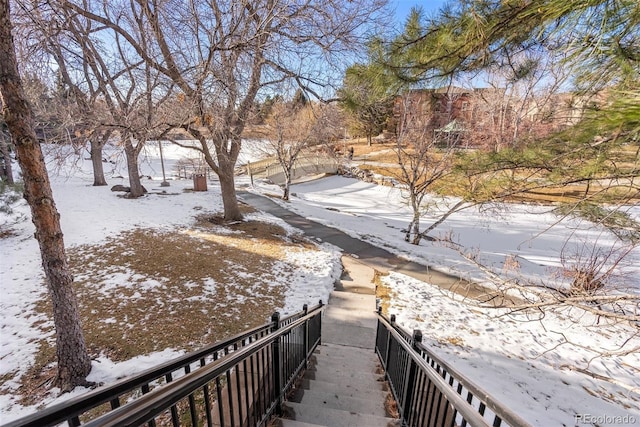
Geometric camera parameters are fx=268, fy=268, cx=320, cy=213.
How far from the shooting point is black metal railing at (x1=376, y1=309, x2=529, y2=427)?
3.56 feet

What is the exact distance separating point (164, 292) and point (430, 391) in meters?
5.04

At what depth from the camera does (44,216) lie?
2781mm

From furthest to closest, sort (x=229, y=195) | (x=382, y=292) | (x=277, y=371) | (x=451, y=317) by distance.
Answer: (x=229, y=195) → (x=382, y=292) → (x=451, y=317) → (x=277, y=371)

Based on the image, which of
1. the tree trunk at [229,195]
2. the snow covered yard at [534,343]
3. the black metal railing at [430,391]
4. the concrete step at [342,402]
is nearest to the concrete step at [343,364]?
the black metal railing at [430,391]

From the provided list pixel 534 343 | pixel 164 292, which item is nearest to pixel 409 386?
pixel 534 343

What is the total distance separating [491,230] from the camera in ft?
44.2

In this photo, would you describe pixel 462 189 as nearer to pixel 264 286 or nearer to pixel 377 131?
pixel 264 286

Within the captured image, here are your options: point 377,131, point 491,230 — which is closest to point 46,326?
point 491,230

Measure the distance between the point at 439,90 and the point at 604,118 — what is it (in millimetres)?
1964

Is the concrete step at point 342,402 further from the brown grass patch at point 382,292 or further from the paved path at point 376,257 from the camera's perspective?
the paved path at point 376,257

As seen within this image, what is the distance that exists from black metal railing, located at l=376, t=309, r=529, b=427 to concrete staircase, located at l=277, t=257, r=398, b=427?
26cm

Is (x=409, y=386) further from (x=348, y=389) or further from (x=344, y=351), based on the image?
(x=344, y=351)

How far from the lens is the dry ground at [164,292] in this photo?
3.84 meters

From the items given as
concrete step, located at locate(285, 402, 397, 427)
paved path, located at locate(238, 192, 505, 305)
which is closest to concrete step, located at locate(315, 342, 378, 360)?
concrete step, located at locate(285, 402, 397, 427)
